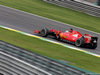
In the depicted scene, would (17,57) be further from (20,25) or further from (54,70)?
(20,25)

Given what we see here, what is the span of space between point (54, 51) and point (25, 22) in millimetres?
6314

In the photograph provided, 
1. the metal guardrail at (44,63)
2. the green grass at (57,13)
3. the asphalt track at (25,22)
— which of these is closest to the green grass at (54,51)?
the metal guardrail at (44,63)

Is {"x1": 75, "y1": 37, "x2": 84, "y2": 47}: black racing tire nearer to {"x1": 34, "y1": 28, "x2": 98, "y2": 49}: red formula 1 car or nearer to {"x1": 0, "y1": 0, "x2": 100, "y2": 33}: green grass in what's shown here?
{"x1": 34, "y1": 28, "x2": 98, "y2": 49}: red formula 1 car

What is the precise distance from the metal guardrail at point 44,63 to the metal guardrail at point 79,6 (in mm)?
13396

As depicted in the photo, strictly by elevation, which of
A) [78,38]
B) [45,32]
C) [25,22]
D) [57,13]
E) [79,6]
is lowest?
[25,22]

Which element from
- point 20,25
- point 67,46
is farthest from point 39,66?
point 20,25

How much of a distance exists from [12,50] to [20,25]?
22.5 feet

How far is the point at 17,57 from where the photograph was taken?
39.7 ft

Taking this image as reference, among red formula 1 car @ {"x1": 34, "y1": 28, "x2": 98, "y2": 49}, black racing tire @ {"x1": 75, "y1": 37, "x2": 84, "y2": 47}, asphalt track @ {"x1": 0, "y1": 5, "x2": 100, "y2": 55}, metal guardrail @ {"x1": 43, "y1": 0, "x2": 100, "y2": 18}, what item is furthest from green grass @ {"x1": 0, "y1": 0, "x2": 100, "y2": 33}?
black racing tire @ {"x1": 75, "y1": 37, "x2": 84, "y2": 47}

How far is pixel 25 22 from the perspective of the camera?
20.4 meters

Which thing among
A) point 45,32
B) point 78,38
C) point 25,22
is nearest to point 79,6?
point 25,22

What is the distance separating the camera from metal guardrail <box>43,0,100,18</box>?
976 inches

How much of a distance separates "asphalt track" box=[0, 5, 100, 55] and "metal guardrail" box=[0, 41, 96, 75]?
18.1 feet

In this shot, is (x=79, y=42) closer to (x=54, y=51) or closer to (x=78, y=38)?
(x=78, y=38)
